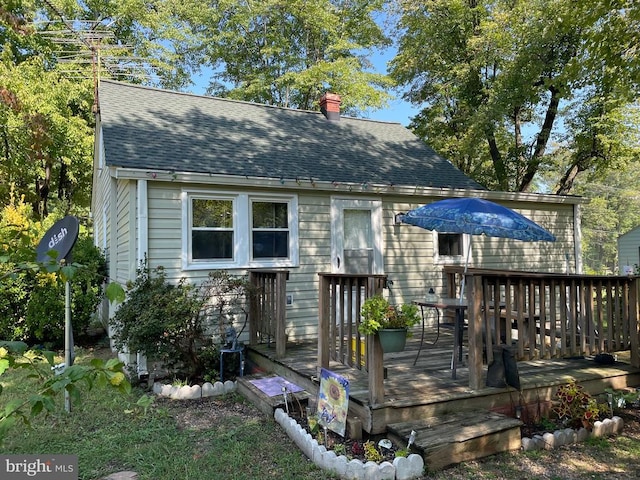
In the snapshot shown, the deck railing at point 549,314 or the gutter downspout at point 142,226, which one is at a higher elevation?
the gutter downspout at point 142,226

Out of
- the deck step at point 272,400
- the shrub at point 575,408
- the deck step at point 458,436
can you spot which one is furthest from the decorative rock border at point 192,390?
the shrub at point 575,408

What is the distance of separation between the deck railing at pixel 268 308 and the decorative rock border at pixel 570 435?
2.87 meters

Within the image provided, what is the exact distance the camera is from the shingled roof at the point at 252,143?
6773 mm

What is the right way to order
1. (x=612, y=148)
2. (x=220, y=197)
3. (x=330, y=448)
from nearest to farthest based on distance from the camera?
(x=330, y=448), (x=220, y=197), (x=612, y=148)

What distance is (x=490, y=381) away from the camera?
163 inches

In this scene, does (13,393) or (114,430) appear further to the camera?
(13,393)

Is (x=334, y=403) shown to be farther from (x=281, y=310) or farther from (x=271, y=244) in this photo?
(x=271, y=244)

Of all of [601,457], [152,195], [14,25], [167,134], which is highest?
[14,25]

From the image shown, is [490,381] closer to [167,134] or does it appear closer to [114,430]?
[114,430]

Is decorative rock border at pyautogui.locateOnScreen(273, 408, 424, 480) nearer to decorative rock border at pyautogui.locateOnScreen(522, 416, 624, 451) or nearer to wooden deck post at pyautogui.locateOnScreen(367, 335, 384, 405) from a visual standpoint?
wooden deck post at pyautogui.locateOnScreen(367, 335, 384, 405)

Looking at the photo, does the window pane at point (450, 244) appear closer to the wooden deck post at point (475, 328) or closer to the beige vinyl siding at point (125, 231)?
the wooden deck post at point (475, 328)

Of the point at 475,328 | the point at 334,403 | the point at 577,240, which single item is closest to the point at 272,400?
the point at 334,403

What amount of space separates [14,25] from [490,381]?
6.75m

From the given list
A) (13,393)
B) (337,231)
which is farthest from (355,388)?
(13,393)
